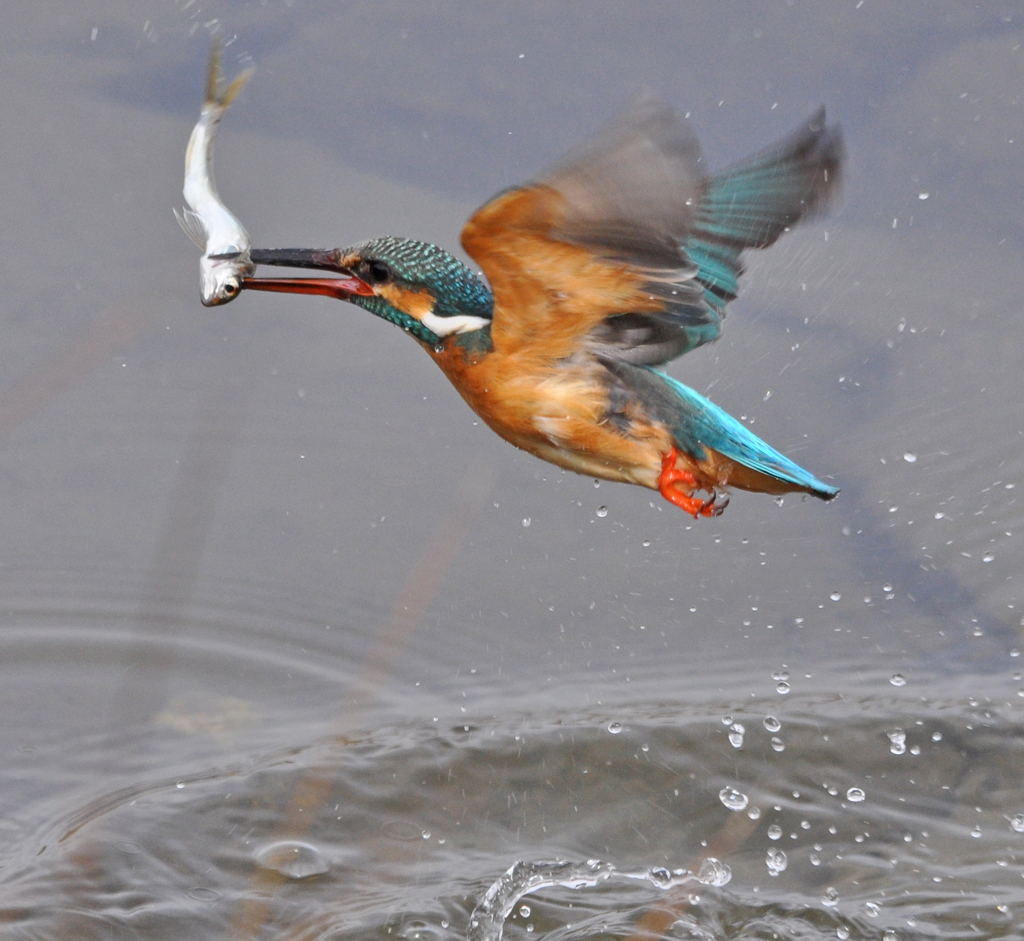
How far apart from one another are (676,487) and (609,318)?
0.38m

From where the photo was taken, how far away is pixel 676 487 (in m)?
2.86

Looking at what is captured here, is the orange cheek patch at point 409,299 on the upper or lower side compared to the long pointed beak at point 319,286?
lower

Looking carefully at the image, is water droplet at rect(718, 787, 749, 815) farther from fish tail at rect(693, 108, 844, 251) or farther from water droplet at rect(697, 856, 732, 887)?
fish tail at rect(693, 108, 844, 251)

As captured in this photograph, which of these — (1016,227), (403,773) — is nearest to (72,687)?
(403,773)

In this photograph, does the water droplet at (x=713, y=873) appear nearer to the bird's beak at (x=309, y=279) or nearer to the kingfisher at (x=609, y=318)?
the kingfisher at (x=609, y=318)

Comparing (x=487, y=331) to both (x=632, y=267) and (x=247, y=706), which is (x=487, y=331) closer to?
(x=632, y=267)

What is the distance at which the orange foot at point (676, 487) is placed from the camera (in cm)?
283

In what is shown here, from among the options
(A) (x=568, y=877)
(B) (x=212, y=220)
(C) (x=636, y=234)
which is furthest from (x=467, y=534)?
(C) (x=636, y=234)

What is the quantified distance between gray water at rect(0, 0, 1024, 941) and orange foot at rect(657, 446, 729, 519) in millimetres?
869

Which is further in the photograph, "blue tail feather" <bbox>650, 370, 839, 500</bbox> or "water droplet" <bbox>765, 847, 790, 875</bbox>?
"water droplet" <bbox>765, 847, 790, 875</bbox>

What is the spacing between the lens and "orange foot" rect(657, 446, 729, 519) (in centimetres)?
283

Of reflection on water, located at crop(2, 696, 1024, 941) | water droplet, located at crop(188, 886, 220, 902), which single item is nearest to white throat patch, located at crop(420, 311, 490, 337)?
reflection on water, located at crop(2, 696, 1024, 941)

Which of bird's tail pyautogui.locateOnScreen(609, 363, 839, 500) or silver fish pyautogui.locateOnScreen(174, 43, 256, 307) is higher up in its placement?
silver fish pyautogui.locateOnScreen(174, 43, 256, 307)

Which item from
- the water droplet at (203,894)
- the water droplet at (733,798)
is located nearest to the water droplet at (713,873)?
the water droplet at (733,798)
